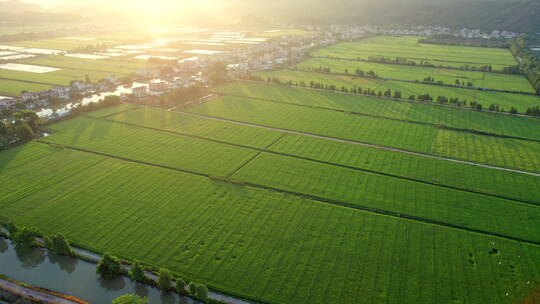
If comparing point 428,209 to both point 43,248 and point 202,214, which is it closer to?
point 202,214

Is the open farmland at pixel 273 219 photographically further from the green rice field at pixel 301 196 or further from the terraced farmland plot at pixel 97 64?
the terraced farmland plot at pixel 97 64

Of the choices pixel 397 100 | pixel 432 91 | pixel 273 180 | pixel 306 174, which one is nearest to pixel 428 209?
pixel 306 174

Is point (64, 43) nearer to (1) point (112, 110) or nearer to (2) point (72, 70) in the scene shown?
(2) point (72, 70)

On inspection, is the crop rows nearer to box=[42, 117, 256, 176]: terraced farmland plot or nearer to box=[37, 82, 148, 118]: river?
box=[42, 117, 256, 176]: terraced farmland plot

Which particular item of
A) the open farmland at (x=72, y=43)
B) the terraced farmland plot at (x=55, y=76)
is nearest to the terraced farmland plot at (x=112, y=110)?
the terraced farmland plot at (x=55, y=76)

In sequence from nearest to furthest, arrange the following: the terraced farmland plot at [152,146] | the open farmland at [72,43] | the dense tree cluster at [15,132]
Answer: the terraced farmland plot at [152,146] → the dense tree cluster at [15,132] → the open farmland at [72,43]

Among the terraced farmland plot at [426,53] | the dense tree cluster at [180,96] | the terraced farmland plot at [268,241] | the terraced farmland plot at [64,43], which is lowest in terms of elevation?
the terraced farmland plot at [268,241]

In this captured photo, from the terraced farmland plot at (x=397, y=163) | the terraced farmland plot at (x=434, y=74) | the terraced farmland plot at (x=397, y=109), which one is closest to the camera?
the terraced farmland plot at (x=397, y=163)

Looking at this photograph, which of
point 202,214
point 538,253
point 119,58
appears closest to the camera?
point 538,253
